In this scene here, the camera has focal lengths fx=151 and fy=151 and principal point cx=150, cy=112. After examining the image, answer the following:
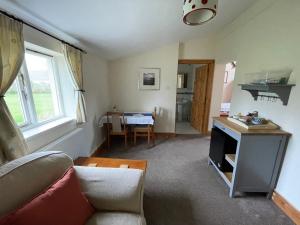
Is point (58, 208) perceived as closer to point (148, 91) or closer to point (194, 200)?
point (194, 200)

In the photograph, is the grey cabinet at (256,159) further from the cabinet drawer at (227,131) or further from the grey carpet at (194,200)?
the grey carpet at (194,200)

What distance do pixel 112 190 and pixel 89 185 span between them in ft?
0.62

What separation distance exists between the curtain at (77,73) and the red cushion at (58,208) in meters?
1.44

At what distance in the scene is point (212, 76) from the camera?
3.90 m

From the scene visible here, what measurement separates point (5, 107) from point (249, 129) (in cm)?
245

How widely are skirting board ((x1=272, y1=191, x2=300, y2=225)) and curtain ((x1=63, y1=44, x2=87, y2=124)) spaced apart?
281 cm

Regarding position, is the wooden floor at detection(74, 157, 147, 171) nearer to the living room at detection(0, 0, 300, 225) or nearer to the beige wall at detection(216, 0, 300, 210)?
the living room at detection(0, 0, 300, 225)

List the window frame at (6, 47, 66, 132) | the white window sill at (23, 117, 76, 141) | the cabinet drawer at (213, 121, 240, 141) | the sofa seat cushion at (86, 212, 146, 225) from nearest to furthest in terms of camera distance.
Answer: the sofa seat cushion at (86, 212, 146, 225), the white window sill at (23, 117, 76, 141), the window frame at (6, 47, 66, 132), the cabinet drawer at (213, 121, 240, 141)

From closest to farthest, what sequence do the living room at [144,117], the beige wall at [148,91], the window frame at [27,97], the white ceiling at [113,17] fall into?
1. the living room at [144,117]
2. the white ceiling at [113,17]
3. the window frame at [27,97]
4. the beige wall at [148,91]

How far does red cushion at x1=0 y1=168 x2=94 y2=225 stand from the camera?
0.71 m

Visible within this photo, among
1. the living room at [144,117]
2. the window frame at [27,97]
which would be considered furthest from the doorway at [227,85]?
the window frame at [27,97]

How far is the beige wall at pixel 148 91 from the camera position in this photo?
3.79 metres

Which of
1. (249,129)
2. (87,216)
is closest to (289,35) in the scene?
(249,129)

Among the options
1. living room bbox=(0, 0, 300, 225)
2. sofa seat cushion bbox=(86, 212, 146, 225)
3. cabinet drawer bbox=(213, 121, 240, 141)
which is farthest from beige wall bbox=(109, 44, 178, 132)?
sofa seat cushion bbox=(86, 212, 146, 225)
